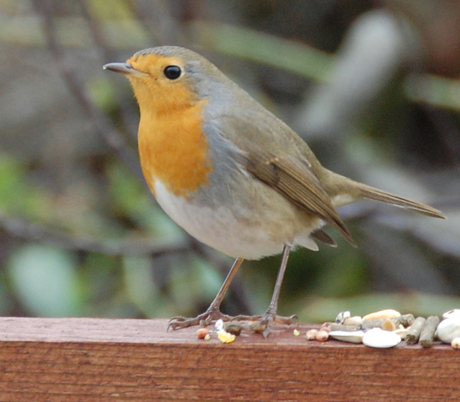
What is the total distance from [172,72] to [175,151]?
0.98 ft

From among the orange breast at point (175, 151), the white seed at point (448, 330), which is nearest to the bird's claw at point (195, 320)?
the orange breast at point (175, 151)

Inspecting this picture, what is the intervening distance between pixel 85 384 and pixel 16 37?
3208 millimetres

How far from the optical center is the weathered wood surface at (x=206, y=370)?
2.01 meters

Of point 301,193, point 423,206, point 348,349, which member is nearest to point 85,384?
point 348,349

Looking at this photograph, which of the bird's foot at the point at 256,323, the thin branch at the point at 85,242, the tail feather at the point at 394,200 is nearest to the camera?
the bird's foot at the point at 256,323

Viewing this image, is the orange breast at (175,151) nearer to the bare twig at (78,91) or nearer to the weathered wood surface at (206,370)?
the weathered wood surface at (206,370)

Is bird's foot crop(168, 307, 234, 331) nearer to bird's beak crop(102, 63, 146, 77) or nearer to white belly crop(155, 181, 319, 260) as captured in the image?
white belly crop(155, 181, 319, 260)

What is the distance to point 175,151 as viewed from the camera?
2.54 m

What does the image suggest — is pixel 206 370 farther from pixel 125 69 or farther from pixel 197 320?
pixel 125 69

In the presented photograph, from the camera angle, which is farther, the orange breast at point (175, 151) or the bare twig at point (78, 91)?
the bare twig at point (78, 91)

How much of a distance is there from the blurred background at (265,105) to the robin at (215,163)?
1.03m

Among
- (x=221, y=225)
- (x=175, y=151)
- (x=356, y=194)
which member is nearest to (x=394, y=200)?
(x=356, y=194)

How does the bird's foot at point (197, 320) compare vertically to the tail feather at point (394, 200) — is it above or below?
below

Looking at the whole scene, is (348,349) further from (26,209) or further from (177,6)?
(177,6)
